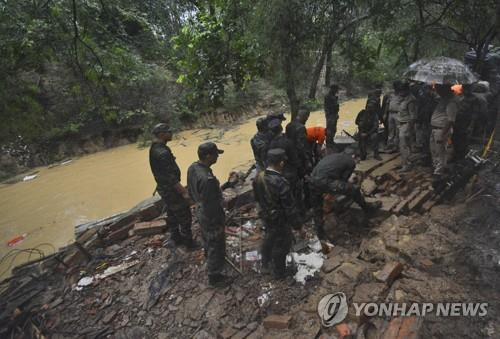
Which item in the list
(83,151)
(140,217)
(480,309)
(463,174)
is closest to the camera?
(480,309)

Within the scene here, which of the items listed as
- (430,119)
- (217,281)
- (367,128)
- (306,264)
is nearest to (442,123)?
Answer: (430,119)

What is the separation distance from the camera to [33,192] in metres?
9.99

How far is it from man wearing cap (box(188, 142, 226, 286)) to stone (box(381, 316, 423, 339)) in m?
1.97

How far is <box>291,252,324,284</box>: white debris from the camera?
3705mm

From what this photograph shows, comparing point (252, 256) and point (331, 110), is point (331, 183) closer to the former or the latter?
point (252, 256)

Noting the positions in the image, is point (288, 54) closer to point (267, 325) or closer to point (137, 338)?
point (267, 325)

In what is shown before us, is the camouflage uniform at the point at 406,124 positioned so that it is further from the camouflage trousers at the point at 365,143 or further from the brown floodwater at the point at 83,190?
the brown floodwater at the point at 83,190

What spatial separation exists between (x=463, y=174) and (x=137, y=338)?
5070mm

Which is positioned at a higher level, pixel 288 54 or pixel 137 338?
pixel 288 54

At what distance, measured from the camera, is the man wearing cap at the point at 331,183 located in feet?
13.4

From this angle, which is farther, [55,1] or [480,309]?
[55,1]

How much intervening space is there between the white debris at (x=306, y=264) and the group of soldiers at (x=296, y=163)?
0.19 m

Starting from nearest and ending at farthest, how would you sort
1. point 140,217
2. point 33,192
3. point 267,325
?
point 267,325, point 140,217, point 33,192

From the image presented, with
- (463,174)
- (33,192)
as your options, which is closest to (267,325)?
(463,174)
